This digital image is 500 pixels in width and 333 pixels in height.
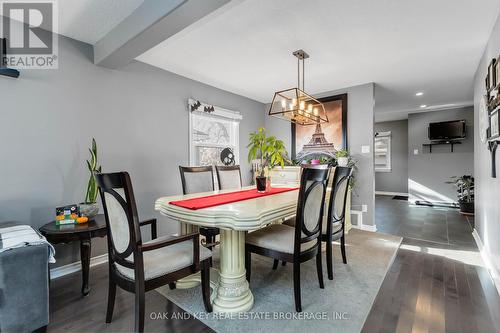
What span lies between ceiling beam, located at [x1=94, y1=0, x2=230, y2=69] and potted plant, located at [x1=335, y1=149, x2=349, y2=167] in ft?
9.96

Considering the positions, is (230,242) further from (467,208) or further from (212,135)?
(467,208)

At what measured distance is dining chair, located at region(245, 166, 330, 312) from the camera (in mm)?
1722

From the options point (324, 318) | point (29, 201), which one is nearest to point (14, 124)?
point (29, 201)

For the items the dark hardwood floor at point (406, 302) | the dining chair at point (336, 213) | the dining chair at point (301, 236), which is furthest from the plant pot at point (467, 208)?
the dining chair at point (301, 236)

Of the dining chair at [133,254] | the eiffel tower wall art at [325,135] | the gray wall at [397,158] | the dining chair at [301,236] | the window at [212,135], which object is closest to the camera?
the dining chair at [133,254]

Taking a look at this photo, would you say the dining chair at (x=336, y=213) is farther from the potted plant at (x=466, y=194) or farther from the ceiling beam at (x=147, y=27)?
the potted plant at (x=466, y=194)

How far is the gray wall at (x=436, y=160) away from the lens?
575 centimetres

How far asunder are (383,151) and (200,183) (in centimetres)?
695

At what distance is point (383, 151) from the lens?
7.75 m

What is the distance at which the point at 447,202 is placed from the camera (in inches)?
235

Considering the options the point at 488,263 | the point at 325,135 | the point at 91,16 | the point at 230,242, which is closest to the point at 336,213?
the point at 230,242

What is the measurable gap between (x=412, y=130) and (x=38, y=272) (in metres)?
7.73

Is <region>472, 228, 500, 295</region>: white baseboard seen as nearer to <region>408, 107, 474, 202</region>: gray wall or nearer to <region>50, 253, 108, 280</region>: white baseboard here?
<region>408, 107, 474, 202</region>: gray wall

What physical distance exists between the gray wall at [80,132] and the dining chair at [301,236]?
186 centimetres
